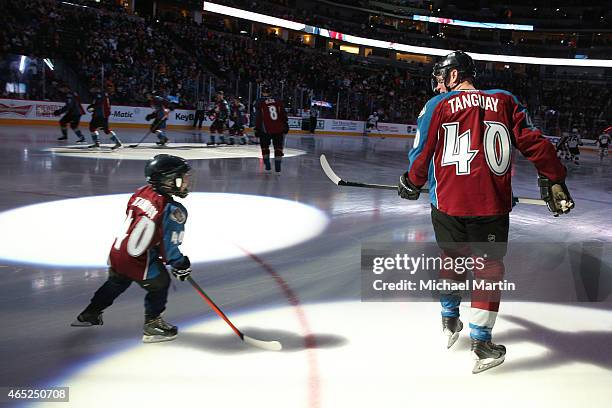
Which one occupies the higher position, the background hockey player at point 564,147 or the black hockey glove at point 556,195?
the background hockey player at point 564,147

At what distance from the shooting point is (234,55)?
2683 cm

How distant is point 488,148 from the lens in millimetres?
2262

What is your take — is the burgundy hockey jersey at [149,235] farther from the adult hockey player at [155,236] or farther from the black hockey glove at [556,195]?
the black hockey glove at [556,195]

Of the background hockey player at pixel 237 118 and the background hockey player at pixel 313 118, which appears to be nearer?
the background hockey player at pixel 237 118

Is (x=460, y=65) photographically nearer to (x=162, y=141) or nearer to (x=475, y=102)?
(x=475, y=102)

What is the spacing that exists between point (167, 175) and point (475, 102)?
142 cm

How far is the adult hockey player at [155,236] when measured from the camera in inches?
91.6

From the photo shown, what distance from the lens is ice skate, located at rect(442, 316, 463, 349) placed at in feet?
8.38

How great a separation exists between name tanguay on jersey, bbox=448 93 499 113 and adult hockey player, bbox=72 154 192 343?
1271 mm

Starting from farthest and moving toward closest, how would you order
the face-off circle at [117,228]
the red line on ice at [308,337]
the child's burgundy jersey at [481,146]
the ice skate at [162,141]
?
the ice skate at [162,141]
the face-off circle at [117,228]
the child's burgundy jersey at [481,146]
the red line on ice at [308,337]

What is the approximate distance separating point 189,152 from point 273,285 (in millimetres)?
8952

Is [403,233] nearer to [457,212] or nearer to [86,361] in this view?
[457,212]

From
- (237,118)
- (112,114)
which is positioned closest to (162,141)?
(237,118)

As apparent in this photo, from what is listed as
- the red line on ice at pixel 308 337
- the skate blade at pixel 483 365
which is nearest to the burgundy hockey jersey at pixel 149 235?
the red line on ice at pixel 308 337
